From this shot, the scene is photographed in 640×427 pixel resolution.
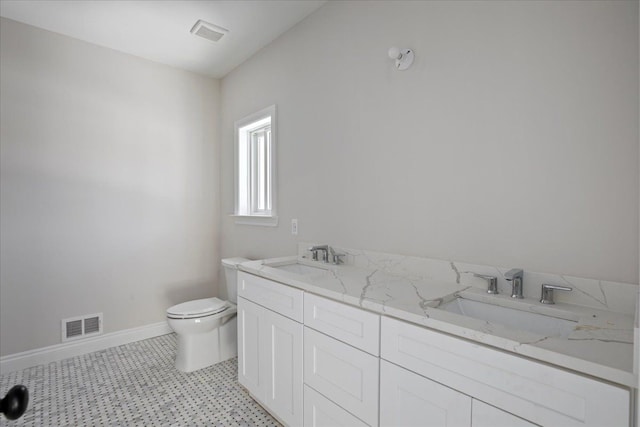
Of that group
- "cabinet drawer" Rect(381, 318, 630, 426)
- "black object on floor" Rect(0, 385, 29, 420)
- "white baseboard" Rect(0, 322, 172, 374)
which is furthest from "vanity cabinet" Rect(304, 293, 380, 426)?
"white baseboard" Rect(0, 322, 172, 374)

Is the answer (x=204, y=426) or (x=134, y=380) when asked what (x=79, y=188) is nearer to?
(x=134, y=380)

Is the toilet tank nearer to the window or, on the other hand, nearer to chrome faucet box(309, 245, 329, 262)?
the window

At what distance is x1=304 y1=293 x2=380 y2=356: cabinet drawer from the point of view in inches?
47.9

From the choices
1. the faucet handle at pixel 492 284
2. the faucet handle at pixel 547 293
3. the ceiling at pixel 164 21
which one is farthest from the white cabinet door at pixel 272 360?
the ceiling at pixel 164 21

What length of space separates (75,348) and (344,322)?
257cm

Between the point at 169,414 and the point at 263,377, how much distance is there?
60cm

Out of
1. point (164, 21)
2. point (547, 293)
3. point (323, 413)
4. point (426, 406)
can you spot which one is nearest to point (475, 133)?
point (547, 293)

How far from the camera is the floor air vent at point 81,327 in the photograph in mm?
2604

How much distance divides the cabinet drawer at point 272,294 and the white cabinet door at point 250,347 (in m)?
0.06

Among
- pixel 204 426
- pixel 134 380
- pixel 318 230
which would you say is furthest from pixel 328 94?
pixel 134 380

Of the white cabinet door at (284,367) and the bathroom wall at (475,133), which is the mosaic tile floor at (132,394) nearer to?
the white cabinet door at (284,367)

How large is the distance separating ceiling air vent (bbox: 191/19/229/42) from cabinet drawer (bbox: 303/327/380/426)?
7.51 feet

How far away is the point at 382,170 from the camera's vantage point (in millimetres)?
1838

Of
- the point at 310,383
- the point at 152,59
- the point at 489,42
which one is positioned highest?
the point at 152,59
